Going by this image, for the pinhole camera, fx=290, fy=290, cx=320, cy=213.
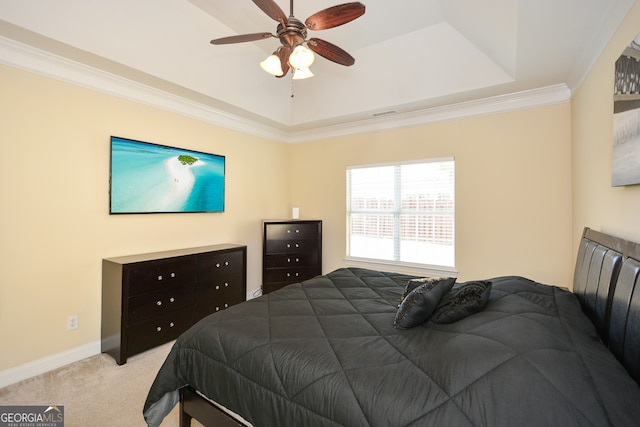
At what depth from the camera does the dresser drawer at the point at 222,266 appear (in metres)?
3.27

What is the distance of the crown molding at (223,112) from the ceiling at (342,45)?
23 mm

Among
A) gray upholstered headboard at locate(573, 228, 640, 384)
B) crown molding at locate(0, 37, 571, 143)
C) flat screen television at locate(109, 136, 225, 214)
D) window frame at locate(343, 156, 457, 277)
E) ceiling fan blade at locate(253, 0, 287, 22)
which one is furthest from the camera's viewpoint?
window frame at locate(343, 156, 457, 277)

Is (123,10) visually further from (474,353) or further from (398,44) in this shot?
(474,353)

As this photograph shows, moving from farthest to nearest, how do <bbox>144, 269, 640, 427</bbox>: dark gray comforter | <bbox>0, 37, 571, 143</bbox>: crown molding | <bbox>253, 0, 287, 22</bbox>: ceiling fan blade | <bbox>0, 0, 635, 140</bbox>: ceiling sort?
<bbox>0, 37, 571, 143</bbox>: crown molding → <bbox>0, 0, 635, 140</bbox>: ceiling → <bbox>253, 0, 287, 22</bbox>: ceiling fan blade → <bbox>144, 269, 640, 427</bbox>: dark gray comforter

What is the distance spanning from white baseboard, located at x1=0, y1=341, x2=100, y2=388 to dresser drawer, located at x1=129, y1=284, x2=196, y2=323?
56 centimetres

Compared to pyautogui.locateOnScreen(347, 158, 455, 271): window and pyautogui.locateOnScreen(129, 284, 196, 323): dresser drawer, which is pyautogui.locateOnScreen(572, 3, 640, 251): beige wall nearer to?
pyautogui.locateOnScreen(347, 158, 455, 271): window

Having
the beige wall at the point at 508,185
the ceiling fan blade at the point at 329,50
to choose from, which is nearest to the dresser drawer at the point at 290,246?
the beige wall at the point at 508,185

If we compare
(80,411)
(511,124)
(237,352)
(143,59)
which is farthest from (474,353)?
(143,59)

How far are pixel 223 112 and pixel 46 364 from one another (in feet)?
10.4

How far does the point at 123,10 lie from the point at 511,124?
13.4ft

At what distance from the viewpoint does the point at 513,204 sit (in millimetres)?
3340

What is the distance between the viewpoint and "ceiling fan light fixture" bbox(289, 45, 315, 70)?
6.76 feet

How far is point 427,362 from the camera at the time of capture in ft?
3.91

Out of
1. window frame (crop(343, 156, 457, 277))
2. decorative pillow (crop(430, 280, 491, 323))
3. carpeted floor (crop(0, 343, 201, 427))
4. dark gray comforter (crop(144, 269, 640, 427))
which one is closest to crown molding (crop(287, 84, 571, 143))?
window frame (crop(343, 156, 457, 277))
